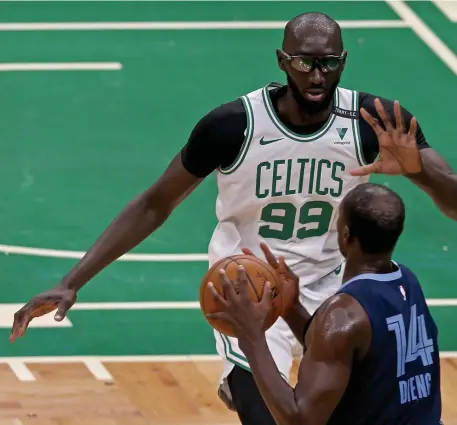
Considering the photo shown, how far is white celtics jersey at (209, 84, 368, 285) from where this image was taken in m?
6.41

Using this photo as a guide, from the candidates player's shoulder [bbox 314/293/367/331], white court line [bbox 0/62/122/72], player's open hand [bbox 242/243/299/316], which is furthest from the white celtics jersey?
white court line [bbox 0/62/122/72]

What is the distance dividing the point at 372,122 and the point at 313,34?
0.50 m

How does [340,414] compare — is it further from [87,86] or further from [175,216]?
[87,86]

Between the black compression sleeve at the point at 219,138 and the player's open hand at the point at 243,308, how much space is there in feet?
5.16

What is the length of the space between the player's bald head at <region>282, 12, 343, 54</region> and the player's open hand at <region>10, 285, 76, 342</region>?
154 cm

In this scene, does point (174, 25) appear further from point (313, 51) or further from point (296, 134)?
point (313, 51)

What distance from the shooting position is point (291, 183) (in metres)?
6.44

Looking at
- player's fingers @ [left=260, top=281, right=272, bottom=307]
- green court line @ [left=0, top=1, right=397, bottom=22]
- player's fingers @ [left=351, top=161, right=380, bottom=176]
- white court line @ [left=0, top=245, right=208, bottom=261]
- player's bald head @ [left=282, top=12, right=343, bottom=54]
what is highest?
green court line @ [left=0, top=1, right=397, bottom=22]

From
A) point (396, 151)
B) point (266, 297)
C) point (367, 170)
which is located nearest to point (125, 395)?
point (367, 170)

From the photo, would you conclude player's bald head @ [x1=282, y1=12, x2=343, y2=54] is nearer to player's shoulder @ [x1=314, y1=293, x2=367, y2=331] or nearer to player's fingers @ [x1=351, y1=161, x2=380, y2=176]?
player's fingers @ [x1=351, y1=161, x2=380, y2=176]

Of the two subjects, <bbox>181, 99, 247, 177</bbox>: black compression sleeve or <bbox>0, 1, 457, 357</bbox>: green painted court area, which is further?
<bbox>0, 1, 457, 357</bbox>: green painted court area

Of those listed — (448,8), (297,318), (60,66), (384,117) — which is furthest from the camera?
(448,8)

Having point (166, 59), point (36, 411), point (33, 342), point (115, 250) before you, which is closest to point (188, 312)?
point (33, 342)

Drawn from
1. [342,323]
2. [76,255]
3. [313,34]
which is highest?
[313,34]
